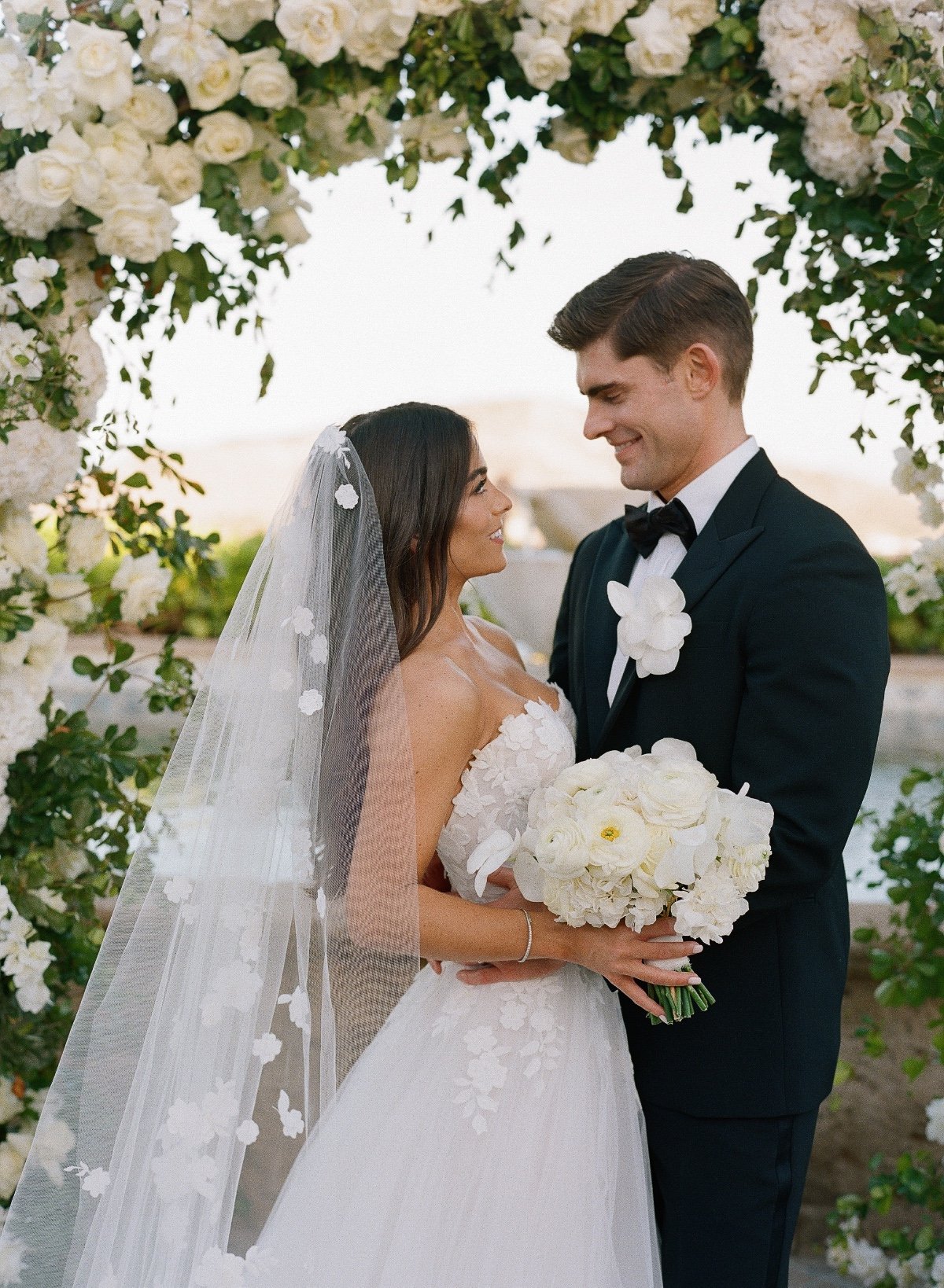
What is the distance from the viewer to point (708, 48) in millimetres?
2580

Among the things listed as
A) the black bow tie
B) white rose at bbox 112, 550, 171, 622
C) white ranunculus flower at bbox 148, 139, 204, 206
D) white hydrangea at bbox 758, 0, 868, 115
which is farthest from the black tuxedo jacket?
white ranunculus flower at bbox 148, 139, 204, 206

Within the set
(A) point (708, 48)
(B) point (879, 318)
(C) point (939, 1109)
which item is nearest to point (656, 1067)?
(C) point (939, 1109)

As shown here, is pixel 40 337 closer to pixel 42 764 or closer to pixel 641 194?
pixel 42 764

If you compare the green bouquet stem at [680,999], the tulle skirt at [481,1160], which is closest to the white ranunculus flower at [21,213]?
the tulle skirt at [481,1160]

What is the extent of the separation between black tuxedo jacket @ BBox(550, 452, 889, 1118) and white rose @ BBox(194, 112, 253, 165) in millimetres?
1254

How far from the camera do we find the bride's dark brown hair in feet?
7.47

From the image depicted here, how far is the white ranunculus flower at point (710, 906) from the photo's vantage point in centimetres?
188

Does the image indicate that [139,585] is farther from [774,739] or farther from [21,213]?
[774,739]

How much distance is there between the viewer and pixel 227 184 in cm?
264

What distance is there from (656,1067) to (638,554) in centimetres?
105

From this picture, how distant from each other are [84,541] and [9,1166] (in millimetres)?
1368

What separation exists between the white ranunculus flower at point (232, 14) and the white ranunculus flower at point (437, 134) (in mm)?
371

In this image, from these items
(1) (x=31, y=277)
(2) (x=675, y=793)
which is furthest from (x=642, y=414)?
(1) (x=31, y=277)

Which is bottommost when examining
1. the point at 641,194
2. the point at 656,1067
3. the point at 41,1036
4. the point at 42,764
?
the point at 41,1036
